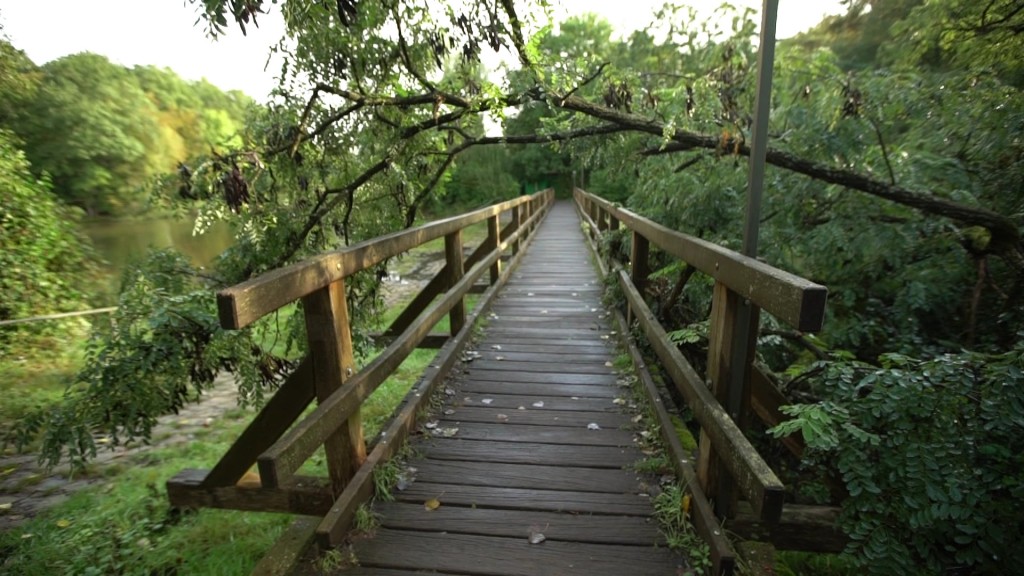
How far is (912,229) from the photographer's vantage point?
418 centimetres

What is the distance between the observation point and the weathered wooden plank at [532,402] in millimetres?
3238

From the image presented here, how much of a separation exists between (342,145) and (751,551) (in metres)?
4.27

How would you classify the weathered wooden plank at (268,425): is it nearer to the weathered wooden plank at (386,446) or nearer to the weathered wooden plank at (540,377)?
the weathered wooden plank at (386,446)

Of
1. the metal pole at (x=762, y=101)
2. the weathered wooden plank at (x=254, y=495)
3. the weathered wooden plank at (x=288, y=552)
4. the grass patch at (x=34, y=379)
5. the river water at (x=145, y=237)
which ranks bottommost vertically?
the river water at (x=145, y=237)

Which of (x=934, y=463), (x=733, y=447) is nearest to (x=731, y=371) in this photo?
(x=733, y=447)

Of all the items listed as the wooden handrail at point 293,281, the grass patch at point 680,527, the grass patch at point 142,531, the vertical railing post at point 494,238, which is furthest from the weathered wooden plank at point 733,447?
the vertical railing post at point 494,238

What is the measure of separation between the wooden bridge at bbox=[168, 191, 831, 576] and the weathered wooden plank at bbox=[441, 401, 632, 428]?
1cm

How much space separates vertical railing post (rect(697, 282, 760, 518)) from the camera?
1942mm

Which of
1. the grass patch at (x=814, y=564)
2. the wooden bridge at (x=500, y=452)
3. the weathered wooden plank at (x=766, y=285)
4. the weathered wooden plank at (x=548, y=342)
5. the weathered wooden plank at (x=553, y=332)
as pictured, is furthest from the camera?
the weathered wooden plank at (x=553, y=332)

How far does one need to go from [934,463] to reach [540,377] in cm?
240

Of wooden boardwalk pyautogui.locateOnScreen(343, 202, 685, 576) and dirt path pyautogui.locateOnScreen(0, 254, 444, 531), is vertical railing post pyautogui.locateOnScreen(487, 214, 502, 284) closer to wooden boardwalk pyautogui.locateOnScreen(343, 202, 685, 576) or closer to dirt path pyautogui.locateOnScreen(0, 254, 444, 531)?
wooden boardwalk pyautogui.locateOnScreen(343, 202, 685, 576)

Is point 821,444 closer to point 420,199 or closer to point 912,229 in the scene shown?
point 912,229

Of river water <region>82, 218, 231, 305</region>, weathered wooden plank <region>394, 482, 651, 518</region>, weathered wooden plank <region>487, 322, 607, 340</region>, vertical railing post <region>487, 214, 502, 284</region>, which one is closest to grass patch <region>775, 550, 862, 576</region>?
weathered wooden plank <region>394, 482, 651, 518</region>

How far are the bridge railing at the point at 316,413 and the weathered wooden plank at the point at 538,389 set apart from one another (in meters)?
0.53
